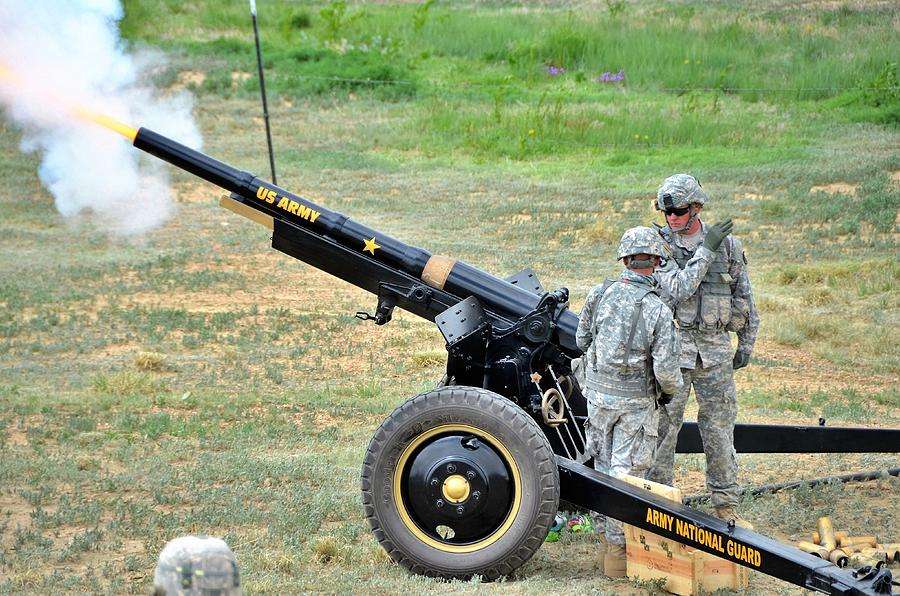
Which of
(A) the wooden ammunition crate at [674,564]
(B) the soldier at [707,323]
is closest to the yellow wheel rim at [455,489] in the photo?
(A) the wooden ammunition crate at [674,564]

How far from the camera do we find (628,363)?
6121 mm

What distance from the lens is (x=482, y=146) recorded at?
1955 centimetres

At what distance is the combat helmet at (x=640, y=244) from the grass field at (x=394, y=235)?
1.55m

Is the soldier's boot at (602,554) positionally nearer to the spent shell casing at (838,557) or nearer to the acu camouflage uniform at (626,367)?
the acu camouflage uniform at (626,367)

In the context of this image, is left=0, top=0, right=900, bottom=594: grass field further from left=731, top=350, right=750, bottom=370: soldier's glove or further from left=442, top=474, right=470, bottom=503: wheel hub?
left=731, top=350, right=750, bottom=370: soldier's glove

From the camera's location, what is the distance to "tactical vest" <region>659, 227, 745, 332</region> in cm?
682

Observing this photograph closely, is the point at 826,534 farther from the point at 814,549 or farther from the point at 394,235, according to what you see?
the point at 394,235

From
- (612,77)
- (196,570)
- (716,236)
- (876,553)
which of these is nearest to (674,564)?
(876,553)

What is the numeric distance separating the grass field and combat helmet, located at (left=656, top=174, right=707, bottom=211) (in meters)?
1.84

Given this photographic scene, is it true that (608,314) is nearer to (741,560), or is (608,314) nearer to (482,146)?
(741,560)

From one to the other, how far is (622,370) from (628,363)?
57 millimetres

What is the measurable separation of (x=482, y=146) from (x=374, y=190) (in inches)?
96.2

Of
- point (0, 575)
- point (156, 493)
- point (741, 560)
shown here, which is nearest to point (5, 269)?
point (156, 493)

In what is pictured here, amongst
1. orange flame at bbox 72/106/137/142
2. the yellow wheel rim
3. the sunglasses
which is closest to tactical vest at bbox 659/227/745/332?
the sunglasses
